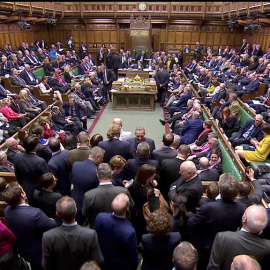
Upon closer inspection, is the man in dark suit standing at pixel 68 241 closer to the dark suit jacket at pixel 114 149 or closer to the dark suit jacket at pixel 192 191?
the dark suit jacket at pixel 192 191

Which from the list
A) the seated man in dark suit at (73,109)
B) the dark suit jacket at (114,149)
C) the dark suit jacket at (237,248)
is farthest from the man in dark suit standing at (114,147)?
the seated man in dark suit at (73,109)

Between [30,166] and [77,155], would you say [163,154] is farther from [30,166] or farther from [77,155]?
[30,166]

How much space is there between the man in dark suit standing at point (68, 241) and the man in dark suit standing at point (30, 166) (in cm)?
124

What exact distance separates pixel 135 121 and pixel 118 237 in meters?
6.31

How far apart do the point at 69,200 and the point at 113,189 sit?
1.79ft

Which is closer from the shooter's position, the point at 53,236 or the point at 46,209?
the point at 53,236

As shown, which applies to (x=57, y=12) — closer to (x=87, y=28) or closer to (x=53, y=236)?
(x=87, y=28)

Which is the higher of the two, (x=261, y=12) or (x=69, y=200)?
(x=261, y=12)

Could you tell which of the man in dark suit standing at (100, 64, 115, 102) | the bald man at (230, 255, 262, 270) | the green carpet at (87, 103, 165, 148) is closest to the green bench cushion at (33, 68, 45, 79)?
the man in dark suit standing at (100, 64, 115, 102)

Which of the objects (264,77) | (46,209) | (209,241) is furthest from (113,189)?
(264,77)

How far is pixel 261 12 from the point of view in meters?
10.4

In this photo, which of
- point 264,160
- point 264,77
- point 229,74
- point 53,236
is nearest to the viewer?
point 53,236

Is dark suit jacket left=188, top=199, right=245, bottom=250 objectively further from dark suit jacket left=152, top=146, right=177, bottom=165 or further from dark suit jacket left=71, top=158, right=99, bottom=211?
dark suit jacket left=152, top=146, right=177, bottom=165

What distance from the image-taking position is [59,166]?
3.44 meters
